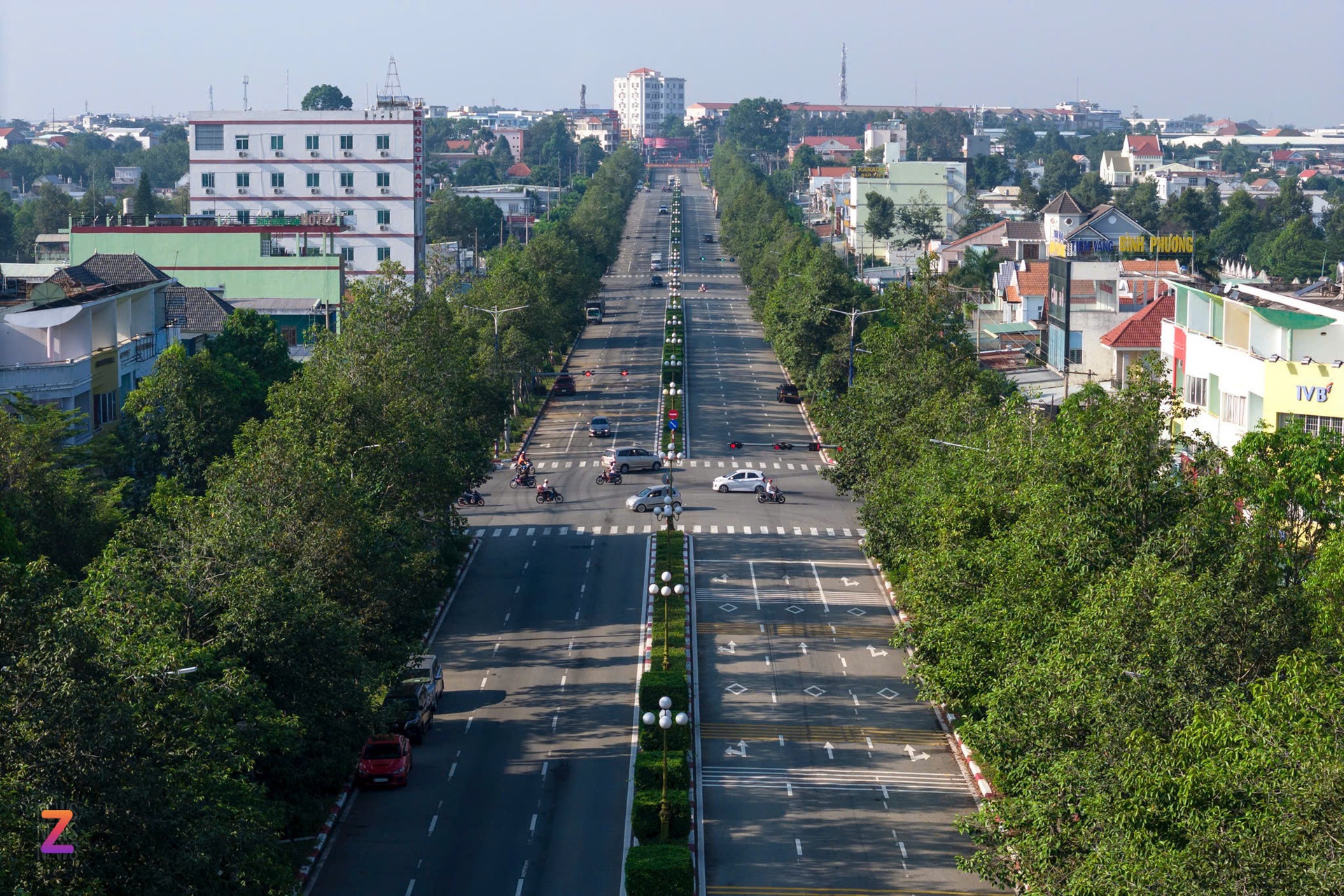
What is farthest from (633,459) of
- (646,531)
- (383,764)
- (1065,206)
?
(1065,206)

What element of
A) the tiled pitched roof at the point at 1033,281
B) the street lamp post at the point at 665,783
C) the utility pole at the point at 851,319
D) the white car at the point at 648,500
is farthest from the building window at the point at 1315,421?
the tiled pitched roof at the point at 1033,281

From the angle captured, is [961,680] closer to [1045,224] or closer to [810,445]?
[810,445]

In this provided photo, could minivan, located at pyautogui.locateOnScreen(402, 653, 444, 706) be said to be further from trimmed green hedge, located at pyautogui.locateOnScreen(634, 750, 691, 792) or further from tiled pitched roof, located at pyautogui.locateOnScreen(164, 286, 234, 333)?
tiled pitched roof, located at pyautogui.locateOnScreen(164, 286, 234, 333)

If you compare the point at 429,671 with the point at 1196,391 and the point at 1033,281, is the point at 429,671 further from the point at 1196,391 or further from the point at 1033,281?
the point at 1033,281

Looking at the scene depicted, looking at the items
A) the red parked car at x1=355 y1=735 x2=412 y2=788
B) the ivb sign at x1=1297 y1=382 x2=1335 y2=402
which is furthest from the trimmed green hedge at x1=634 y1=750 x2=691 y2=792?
the ivb sign at x1=1297 y1=382 x2=1335 y2=402

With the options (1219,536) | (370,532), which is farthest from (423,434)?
(1219,536)
